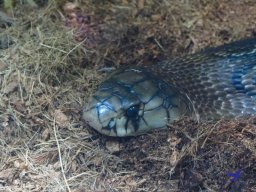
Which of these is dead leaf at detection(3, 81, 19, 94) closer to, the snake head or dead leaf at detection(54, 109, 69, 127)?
dead leaf at detection(54, 109, 69, 127)

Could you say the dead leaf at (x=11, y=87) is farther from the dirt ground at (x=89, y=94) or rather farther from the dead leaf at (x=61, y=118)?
the dead leaf at (x=61, y=118)

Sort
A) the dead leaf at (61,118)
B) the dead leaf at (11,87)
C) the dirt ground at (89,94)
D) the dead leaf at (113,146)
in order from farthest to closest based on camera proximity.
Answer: the dead leaf at (11,87), the dead leaf at (61,118), the dead leaf at (113,146), the dirt ground at (89,94)

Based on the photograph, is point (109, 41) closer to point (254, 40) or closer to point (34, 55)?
point (34, 55)

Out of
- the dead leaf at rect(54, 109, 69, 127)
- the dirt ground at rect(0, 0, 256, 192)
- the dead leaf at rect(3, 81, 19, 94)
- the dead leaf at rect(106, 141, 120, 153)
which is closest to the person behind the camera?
the dirt ground at rect(0, 0, 256, 192)

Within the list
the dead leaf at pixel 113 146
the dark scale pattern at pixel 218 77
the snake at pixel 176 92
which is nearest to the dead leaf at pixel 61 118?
the snake at pixel 176 92

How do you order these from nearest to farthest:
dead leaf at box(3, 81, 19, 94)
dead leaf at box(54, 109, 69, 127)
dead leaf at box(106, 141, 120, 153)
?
dead leaf at box(106, 141, 120, 153), dead leaf at box(54, 109, 69, 127), dead leaf at box(3, 81, 19, 94)

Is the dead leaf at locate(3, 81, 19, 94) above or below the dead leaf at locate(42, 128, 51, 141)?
above

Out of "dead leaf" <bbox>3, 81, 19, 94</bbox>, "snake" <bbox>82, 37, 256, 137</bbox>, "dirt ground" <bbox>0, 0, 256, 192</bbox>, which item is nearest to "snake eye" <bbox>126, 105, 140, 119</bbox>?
"snake" <bbox>82, 37, 256, 137</bbox>
